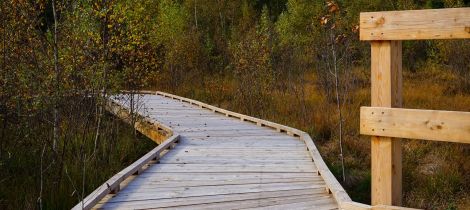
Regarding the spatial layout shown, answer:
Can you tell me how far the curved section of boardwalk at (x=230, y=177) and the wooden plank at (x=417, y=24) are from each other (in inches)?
64.6

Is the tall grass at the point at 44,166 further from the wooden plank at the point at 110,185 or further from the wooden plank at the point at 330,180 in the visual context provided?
the wooden plank at the point at 330,180

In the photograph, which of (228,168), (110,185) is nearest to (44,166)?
(110,185)

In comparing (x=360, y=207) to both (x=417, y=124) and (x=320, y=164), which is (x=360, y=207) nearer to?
(x=417, y=124)

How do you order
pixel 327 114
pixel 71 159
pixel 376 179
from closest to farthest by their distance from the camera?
1. pixel 376 179
2. pixel 71 159
3. pixel 327 114

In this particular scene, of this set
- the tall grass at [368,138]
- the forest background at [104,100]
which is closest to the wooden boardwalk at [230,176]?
the forest background at [104,100]

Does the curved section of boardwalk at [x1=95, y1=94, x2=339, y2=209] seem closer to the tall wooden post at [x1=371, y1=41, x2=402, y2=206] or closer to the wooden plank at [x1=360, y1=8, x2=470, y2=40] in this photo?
the tall wooden post at [x1=371, y1=41, x2=402, y2=206]

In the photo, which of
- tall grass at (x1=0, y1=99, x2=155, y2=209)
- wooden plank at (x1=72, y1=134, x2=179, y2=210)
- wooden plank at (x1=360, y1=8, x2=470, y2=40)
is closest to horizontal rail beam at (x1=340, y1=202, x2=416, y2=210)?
wooden plank at (x1=360, y1=8, x2=470, y2=40)

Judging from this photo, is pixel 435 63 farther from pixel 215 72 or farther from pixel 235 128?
pixel 235 128

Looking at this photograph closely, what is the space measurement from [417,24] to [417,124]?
1.72 feet

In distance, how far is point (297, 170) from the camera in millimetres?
5312

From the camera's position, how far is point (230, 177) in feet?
16.4

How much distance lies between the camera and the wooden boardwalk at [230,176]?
4070 mm

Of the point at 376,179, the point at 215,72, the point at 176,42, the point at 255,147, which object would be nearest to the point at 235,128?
the point at 255,147

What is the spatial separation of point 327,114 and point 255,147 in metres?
4.06
